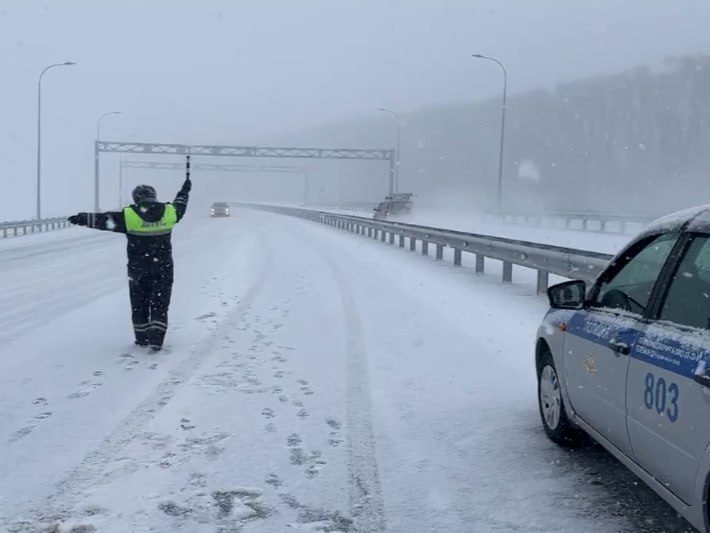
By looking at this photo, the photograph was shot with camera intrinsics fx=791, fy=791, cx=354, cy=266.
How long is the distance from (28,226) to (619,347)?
35.5m

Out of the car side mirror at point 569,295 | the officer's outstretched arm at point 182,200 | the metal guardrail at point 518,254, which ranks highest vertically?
the officer's outstretched arm at point 182,200

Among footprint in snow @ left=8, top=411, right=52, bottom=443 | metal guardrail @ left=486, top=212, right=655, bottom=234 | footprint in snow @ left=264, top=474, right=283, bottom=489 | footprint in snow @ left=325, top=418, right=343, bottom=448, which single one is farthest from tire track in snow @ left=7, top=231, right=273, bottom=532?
metal guardrail @ left=486, top=212, right=655, bottom=234

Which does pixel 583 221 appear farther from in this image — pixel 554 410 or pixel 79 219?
pixel 554 410

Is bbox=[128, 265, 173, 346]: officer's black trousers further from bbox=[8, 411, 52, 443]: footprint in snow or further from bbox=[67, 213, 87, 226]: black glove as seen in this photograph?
bbox=[8, 411, 52, 443]: footprint in snow

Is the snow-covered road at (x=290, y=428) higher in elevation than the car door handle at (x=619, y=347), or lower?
lower

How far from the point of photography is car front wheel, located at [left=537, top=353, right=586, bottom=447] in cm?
506

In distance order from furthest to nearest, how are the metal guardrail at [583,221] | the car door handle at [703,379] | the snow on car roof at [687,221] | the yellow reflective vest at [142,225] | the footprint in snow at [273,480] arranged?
1. the metal guardrail at [583,221]
2. the yellow reflective vest at [142,225]
3. the footprint in snow at [273,480]
4. the snow on car roof at [687,221]
5. the car door handle at [703,379]

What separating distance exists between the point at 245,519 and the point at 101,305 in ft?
28.5

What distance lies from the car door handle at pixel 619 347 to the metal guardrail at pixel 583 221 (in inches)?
1278

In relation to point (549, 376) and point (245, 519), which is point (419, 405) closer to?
point (549, 376)

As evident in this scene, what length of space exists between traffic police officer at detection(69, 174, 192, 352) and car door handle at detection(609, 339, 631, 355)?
5603 mm

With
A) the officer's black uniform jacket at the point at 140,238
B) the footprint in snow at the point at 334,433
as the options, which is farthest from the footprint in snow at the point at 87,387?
the footprint in snow at the point at 334,433

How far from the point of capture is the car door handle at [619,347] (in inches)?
152

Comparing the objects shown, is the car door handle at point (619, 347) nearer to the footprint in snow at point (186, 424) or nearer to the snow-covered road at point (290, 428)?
the snow-covered road at point (290, 428)
